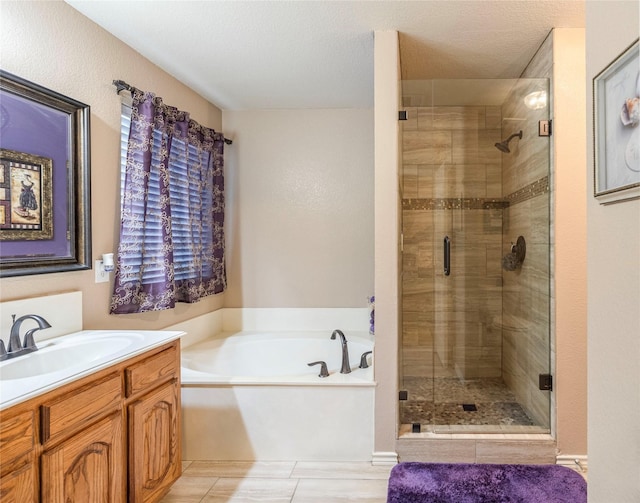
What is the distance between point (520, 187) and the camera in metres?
2.87

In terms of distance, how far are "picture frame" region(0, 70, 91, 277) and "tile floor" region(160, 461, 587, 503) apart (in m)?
1.29

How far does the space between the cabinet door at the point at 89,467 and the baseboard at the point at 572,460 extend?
7.44 ft

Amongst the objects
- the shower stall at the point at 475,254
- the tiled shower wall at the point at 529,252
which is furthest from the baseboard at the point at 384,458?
the tiled shower wall at the point at 529,252

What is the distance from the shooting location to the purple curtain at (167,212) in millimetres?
2408

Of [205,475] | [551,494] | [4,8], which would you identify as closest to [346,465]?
A: [205,475]

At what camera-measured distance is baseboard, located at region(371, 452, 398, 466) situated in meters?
2.31

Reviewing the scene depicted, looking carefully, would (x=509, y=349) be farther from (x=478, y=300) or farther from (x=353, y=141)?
(x=353, y=141)

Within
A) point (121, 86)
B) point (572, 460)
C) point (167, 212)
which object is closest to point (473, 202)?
point (572, 460)

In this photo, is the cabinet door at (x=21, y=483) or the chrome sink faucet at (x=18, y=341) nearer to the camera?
the cabinet door at (x=21, y=483)

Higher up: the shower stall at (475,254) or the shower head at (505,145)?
the shower head at (505,145)

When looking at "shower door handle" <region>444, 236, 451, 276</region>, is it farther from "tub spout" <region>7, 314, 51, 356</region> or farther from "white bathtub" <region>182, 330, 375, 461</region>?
"tub spout" <region>7, 314, 51, 356</region>

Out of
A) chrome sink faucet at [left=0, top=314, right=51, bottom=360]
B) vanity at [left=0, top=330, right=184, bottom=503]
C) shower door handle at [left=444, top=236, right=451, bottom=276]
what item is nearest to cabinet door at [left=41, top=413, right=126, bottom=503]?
vanity at [left=0, top=330, right=184, bottom=503]

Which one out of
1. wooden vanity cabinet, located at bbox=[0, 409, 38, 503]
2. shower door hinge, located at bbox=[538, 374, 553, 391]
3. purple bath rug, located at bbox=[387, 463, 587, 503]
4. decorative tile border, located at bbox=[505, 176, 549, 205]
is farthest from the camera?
decorative tile border, located at bbox=[505, 176, 549, 205]

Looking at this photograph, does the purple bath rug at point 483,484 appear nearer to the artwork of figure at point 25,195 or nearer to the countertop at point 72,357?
the countertop at point 72,357
